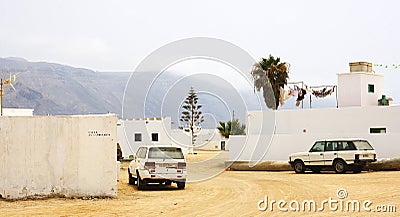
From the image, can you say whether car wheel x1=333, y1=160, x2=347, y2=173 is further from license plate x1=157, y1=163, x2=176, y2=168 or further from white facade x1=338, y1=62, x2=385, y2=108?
white facade x1=338, y1=62, x2=385, y2=108

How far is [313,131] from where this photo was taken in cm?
3547

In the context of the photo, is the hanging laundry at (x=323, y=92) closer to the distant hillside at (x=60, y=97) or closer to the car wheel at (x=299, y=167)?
the car wheel at (x=299, y=167)

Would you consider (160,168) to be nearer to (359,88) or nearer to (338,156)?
(338,156)

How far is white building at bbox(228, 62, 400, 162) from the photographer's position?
32.4 metres

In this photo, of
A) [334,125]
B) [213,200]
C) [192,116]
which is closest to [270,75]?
[334,125]

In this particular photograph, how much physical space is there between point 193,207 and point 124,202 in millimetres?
2291

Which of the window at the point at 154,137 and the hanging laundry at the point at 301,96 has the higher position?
the hanging laundry at the point at 301,96

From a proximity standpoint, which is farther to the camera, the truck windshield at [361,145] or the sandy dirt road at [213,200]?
the truck windshield at [361,145]

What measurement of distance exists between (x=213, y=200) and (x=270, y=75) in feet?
97.8

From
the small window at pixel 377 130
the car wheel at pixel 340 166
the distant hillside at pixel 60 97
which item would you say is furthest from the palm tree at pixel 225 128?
the distant hillside at pixel 60 97

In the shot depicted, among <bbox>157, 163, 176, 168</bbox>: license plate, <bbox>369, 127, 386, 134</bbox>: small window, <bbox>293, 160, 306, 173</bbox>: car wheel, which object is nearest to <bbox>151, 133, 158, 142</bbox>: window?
<bbox>369, 127, 386, 134</bbox>: small window

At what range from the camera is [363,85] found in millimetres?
37562

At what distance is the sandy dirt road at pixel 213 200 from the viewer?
44.8ft

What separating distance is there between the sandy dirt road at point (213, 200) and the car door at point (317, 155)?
613 cm
